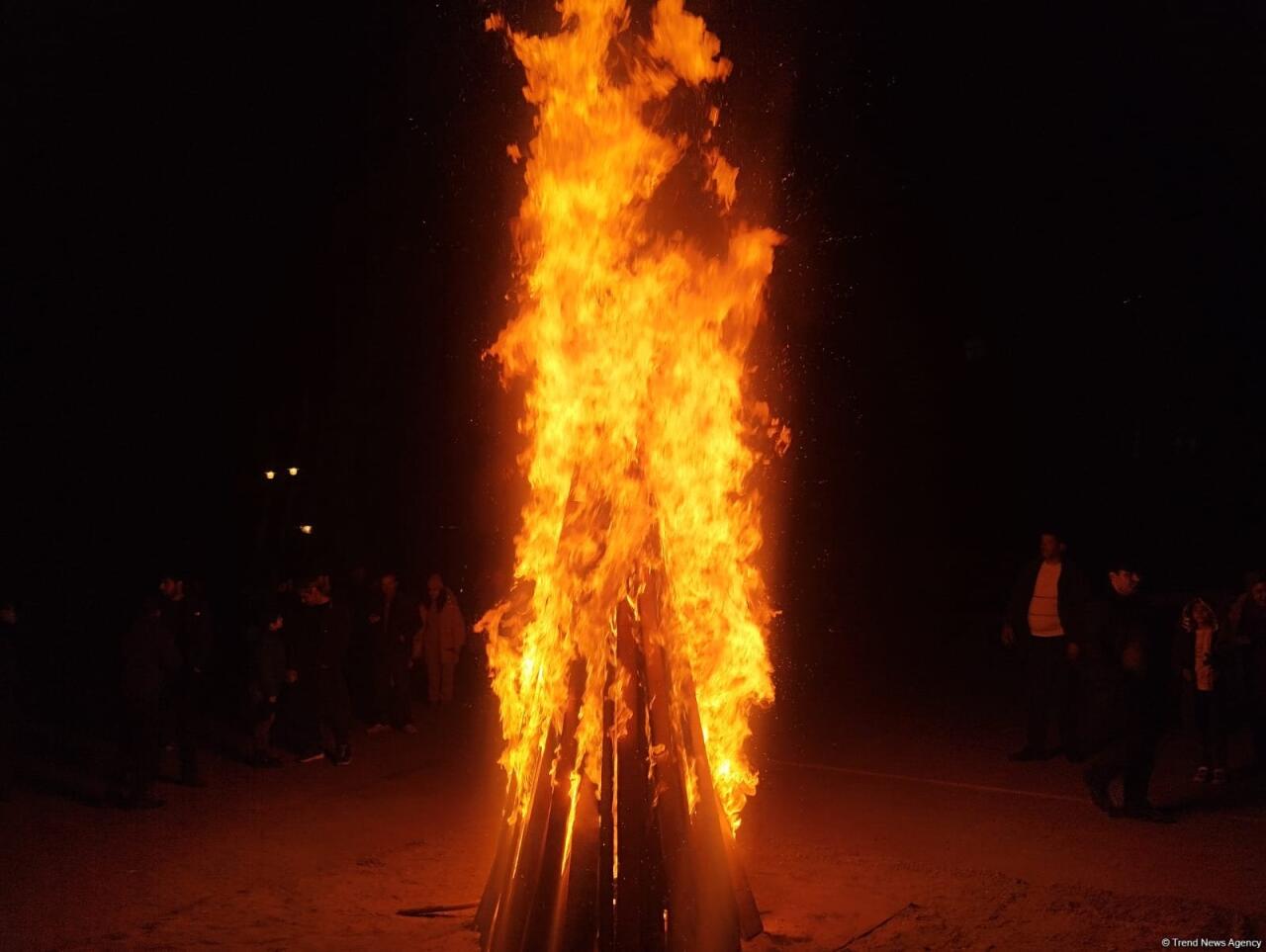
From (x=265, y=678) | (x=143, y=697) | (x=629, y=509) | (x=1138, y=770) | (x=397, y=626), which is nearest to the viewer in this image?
(x=629, y=509)

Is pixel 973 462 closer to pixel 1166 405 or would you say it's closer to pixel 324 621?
pixel 1166 405

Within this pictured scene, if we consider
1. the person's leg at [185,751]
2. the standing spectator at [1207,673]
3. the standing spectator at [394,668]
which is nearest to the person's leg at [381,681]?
the standing spectator at [394,668]

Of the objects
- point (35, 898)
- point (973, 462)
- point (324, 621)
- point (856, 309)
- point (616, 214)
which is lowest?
point (35, 898)

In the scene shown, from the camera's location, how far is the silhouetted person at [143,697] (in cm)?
991

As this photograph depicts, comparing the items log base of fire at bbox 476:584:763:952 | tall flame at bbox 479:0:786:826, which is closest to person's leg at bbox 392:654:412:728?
tall flame at bbox 479:0:786:826

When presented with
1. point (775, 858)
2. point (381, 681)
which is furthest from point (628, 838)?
point (381, 681)

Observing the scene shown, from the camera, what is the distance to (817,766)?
11.1 meters

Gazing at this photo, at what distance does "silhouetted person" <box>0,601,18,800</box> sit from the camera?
1009cm

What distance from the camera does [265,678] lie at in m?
11.5

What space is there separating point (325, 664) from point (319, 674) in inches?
4.6

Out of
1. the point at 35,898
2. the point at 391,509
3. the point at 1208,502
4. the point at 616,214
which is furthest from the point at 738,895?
the point at 1208,502

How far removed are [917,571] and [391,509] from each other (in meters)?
11.0

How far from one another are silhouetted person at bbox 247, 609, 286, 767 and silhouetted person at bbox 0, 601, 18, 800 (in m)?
2.12

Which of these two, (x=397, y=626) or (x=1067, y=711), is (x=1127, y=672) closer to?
(x=1067, y=711)
